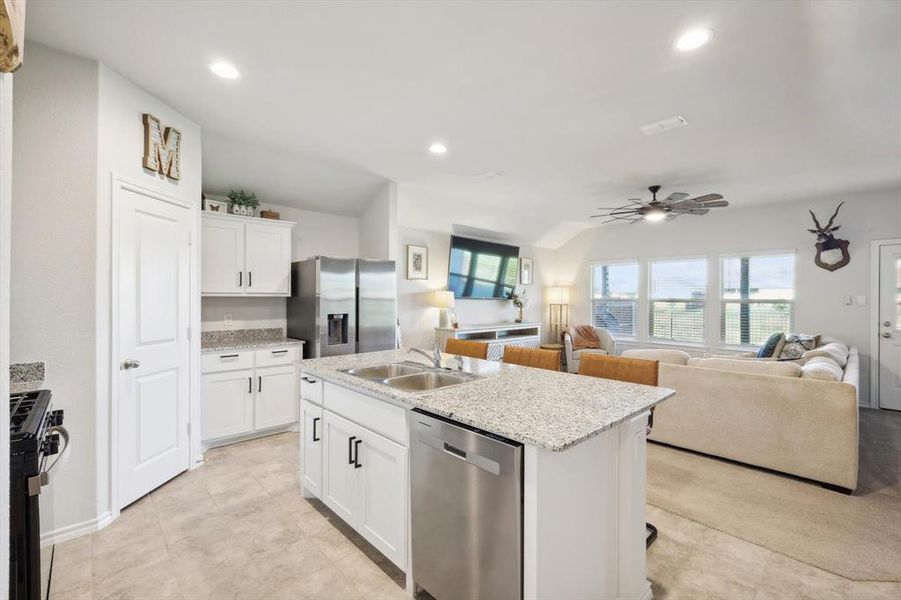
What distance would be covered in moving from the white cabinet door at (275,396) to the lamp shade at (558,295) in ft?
17.7

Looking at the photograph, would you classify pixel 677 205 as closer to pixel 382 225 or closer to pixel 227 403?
pixel 382 225

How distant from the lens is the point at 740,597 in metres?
1.78

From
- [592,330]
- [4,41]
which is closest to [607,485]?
[4,41]

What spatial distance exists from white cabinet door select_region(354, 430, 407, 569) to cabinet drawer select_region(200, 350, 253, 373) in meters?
2.16

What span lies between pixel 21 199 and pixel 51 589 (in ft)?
6.48

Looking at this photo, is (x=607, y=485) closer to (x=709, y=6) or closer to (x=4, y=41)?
(x=4, y=41)

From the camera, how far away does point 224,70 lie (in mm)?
2387

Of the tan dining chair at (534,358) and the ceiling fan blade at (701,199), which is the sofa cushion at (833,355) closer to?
the ceiling fan blade at (701,199)

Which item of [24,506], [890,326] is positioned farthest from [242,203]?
[890,326]

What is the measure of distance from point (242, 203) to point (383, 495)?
3286 mm

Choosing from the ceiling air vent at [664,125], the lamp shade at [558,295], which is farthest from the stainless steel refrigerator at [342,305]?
the lamp shade at [558,295]

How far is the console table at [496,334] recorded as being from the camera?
5750 mm

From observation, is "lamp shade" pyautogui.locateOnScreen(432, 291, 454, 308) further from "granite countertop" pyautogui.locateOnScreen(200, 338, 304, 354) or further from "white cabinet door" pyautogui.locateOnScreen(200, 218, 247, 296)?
"white cabinet door" pyautogui.locateOnScreen(200, 218, 247, 296)

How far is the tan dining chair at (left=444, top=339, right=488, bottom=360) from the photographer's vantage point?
10.1ft
